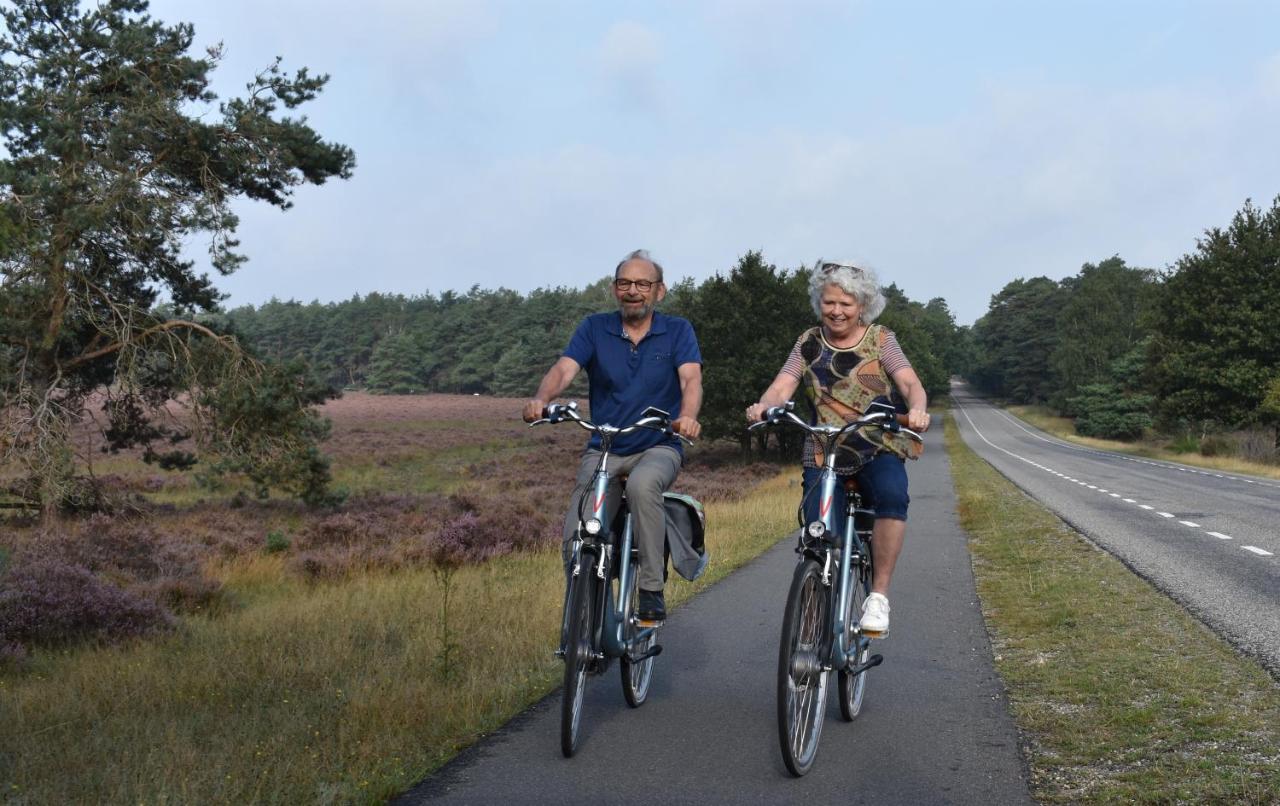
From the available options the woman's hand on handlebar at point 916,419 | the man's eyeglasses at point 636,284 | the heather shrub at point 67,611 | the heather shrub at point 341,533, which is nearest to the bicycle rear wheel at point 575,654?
the man's eyeglasses at point 636,284

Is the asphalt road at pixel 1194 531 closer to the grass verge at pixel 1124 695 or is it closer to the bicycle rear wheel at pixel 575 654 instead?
the grass verge at pixel 1124 695

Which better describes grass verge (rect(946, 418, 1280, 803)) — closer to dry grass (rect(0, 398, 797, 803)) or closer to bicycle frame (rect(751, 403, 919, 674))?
bicycle frame (rect(751, 403, 919, 674))

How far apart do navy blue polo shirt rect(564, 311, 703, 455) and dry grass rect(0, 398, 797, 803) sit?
1534mm

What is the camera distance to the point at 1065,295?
411 feet

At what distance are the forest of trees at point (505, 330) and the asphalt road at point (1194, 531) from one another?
15.2 metres

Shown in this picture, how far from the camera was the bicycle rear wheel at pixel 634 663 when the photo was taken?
15.2 ft

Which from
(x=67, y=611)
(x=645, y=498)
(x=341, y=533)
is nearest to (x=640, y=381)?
(x=645, y=498)

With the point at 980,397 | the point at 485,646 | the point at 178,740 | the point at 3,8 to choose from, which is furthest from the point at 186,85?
the point at 980,397

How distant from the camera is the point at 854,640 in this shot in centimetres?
462

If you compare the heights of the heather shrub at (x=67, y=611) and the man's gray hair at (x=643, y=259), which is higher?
the man's gray hair at (x=643, y=259)

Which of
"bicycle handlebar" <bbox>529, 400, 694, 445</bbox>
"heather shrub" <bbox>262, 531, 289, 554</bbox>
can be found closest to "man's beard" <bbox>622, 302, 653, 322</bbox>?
"bicycle handlebar" <bbox>529, 400, 694, 445</bbox>

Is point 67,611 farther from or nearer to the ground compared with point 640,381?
nearer to the ground

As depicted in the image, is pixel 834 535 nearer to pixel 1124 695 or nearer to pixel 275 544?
pixel 1124 695

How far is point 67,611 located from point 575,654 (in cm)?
604
